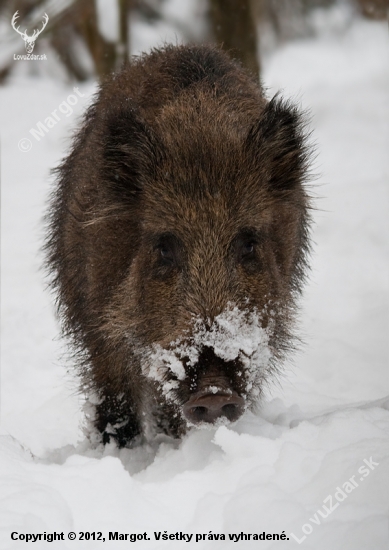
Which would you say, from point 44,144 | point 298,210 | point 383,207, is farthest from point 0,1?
point 298,210

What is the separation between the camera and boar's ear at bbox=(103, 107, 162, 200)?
3.89 meters

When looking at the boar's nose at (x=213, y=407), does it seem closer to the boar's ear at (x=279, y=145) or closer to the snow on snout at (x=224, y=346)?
the snow on snout at (x=224, y=346)

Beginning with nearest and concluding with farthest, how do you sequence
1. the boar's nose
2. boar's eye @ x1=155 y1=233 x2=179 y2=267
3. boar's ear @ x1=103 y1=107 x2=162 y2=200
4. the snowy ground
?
the snowy ground
the boar's nose
boar's eye @ x1=155 y1=233 x2=179 y2=267
boar's ear @ x1=103 y1=107 x2=162 y2=200

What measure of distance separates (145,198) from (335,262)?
12.4 feet

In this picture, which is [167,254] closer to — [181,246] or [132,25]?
[181,246]

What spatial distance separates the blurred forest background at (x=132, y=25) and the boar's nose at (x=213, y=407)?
385 cm

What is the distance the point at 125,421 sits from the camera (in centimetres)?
459

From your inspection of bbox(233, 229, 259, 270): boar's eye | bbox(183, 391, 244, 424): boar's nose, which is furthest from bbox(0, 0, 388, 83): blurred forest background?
bbox(183, 391, 244, 424): boar's nose

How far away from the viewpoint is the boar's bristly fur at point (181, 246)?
344cm

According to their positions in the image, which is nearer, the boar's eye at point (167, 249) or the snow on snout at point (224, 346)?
the snow on snout at point (224, 346)

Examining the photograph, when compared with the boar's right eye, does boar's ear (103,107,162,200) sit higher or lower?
higher

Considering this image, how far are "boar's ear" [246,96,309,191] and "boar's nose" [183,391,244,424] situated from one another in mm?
1384

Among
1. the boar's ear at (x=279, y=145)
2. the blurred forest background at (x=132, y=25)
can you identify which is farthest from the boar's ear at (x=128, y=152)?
the blurred forest background at (x=132, y=25)

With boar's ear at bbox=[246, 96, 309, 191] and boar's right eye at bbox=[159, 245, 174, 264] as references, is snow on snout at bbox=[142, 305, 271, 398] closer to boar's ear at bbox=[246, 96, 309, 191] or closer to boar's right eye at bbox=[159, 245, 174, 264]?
boar's right eye at bbox=[159, 245, 174, 264]
